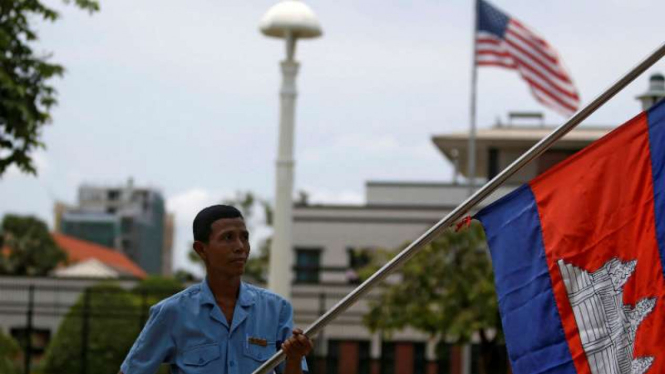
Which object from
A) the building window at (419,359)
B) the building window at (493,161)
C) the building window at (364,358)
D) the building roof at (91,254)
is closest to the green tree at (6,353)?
the building window at (364,358)

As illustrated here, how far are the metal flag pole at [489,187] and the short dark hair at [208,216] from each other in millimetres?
512

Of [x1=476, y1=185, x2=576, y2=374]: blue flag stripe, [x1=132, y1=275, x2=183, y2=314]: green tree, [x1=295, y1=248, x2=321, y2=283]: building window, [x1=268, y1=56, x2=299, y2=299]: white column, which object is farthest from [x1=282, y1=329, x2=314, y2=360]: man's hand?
[x1=295, y1=248, x2=321, y2=283]: building window

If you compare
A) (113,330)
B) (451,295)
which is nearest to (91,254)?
(113,330)

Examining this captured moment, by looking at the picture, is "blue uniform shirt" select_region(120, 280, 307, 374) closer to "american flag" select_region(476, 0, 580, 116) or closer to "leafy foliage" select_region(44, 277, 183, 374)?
"american flag" select_region(476, 0, 580, 116)

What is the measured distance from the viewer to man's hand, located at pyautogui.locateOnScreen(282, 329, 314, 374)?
19.7 ft

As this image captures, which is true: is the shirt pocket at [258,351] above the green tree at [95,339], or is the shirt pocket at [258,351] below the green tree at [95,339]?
above

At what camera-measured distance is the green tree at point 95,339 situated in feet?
131

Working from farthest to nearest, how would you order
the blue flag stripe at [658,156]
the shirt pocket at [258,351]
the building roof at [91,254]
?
the building roof at [91,254] → the shirt pocket at [258,351] → the blue flag stripe at [658,156]

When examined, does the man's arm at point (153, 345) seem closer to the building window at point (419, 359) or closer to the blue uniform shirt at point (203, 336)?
the blue uniform shirt at point (203, 336)

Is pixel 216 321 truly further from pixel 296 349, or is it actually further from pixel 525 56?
pixel 525 56

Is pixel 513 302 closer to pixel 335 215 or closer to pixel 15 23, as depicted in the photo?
pixel 15 23

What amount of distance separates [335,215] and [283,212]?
21282 mm

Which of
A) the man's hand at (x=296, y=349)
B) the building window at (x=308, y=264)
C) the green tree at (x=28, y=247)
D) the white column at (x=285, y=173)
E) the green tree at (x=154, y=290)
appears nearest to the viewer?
the man's hand at (x=296, y=349)

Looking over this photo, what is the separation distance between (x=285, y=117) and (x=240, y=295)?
90.7 ft
